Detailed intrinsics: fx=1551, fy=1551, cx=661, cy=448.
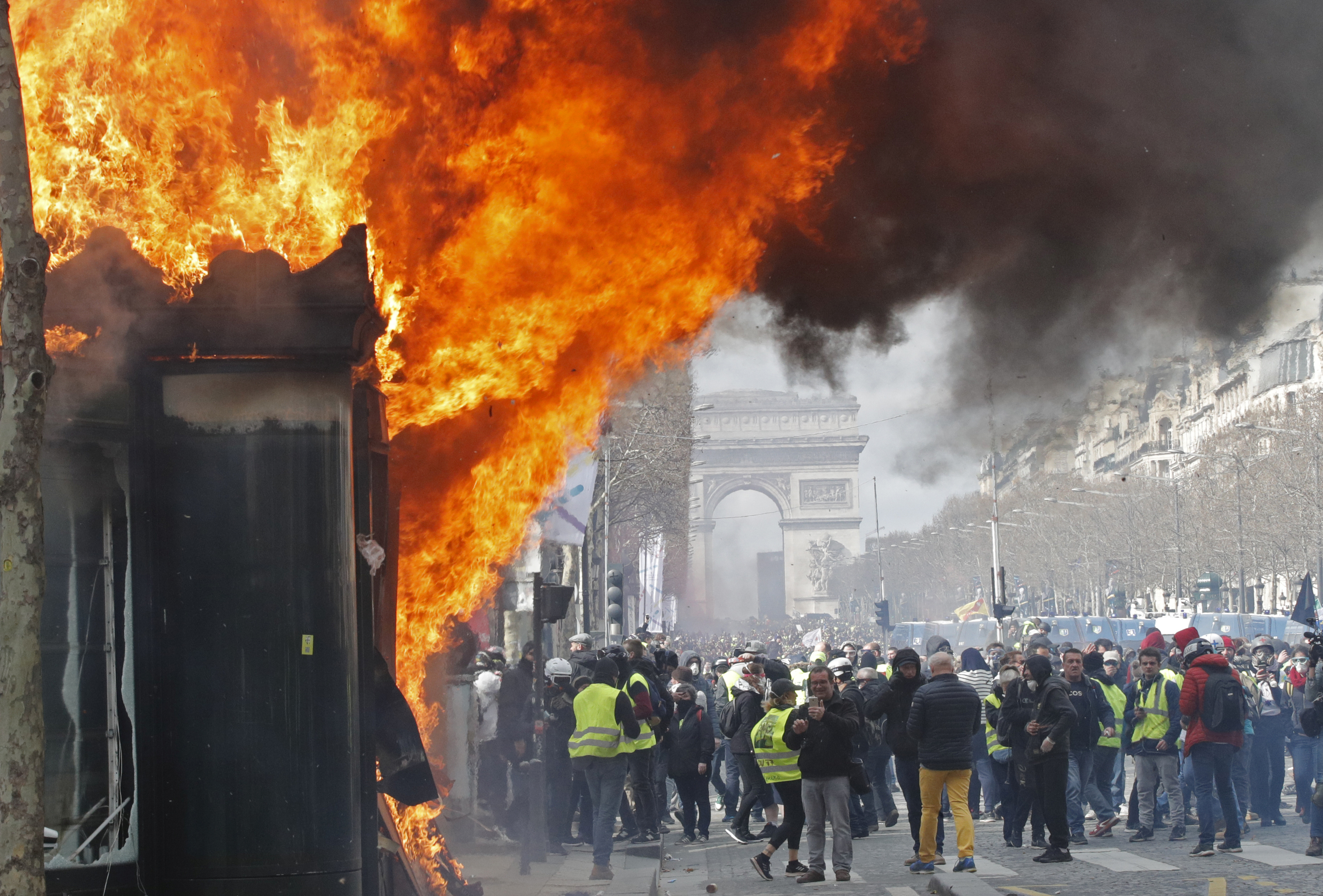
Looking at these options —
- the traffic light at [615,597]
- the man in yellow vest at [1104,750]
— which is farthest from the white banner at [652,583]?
the man in yellow vest at [1104,750]

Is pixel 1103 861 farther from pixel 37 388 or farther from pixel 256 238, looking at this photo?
pixel 37 388

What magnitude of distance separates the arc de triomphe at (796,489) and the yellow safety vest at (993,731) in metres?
69.0

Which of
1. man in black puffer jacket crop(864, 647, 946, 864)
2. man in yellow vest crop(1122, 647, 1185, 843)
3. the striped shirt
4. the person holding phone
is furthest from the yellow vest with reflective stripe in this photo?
the person holding phone

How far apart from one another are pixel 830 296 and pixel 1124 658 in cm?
1253

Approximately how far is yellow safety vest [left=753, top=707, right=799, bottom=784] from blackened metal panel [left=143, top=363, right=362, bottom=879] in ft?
16.0

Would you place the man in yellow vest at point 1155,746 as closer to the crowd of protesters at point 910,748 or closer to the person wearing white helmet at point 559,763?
the crowd of protesters at point 910,748

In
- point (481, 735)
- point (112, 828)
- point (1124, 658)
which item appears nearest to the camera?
point (112, 828)

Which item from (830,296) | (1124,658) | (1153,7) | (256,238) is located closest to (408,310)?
(256,238)

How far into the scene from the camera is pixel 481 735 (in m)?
14.1

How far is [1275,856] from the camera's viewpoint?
1153cm

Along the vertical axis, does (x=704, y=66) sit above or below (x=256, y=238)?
above

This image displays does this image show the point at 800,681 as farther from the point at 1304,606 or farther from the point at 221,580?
the point at 221,580

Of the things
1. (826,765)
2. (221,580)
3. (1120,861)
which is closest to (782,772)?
(826,765)

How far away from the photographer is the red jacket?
11.8 metres
